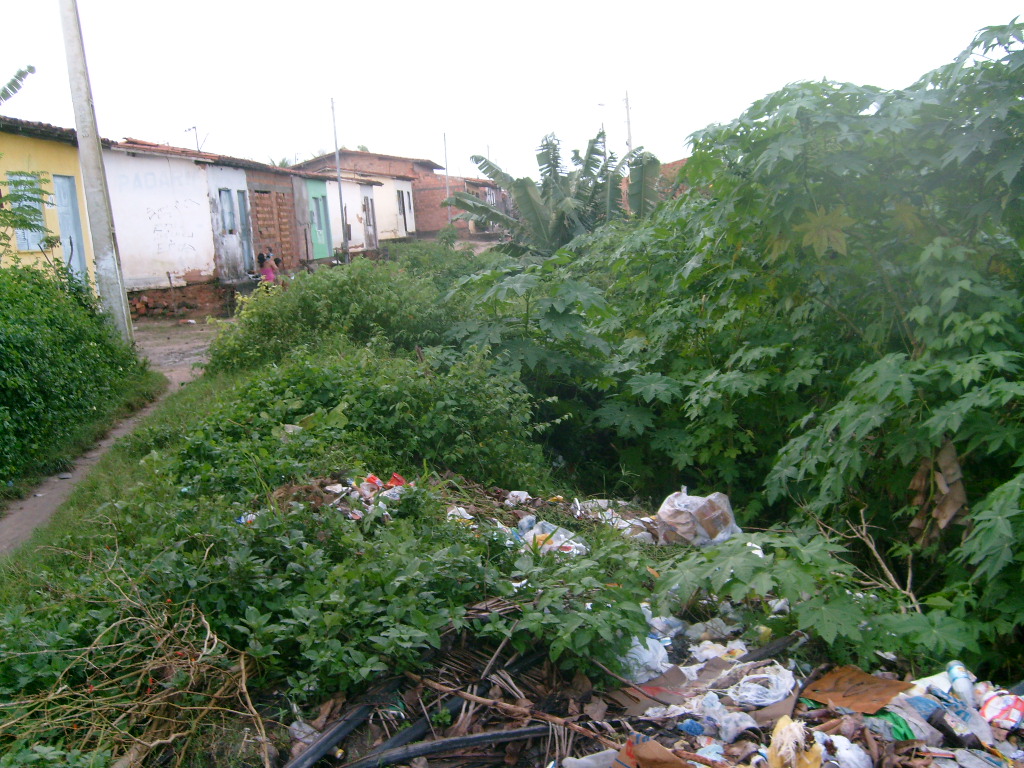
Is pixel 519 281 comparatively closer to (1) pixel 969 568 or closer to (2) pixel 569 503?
(2) pixel 569 503

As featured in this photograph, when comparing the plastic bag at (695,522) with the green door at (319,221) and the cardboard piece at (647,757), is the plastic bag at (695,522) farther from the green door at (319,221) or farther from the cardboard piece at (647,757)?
the green door at (319,221)

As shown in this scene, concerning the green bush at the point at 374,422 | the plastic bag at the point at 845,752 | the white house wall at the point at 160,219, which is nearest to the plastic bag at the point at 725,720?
the plastic bag at the point at 845,752

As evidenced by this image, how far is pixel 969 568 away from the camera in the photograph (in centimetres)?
392

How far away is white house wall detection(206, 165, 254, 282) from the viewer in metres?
17.9

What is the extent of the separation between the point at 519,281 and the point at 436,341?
146 cm

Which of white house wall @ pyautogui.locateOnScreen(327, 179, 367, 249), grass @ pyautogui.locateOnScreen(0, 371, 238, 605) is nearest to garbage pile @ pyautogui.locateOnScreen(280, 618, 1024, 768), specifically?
grass @ pyautogui.locateOnScreen(0, 371, 238, 605)

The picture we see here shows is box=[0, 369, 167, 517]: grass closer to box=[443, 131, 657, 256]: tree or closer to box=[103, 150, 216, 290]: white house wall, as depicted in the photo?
box=[103, 150, 216, 290]: white house wall

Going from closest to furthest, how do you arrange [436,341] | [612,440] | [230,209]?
[612,440] → [436,341] → [230,209]

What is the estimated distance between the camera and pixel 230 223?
61.5 ft

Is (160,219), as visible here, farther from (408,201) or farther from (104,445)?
(408,201)

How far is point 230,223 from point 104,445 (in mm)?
12738

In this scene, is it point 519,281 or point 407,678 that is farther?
point 519,281

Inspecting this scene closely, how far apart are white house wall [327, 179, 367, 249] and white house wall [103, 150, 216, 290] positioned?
9.28 metres

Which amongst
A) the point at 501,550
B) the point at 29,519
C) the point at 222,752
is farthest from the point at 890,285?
the point at 29,519
